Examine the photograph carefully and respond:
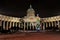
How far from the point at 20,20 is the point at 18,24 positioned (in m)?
1.87

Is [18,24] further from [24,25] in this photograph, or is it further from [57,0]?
[57,0]

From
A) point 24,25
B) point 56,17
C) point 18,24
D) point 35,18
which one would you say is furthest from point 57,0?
point 18,24

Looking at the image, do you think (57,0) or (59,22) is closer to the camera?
(57,0)

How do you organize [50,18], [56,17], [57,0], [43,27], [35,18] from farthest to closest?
[43,27] < [50,18] < [56,17] < [35,18] < [57,0]

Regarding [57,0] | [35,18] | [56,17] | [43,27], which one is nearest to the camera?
Result: [57,0]

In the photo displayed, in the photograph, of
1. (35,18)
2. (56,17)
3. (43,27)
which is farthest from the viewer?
(43,27)

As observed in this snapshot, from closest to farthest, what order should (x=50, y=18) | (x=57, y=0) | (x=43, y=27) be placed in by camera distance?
1. (x=57, y=0)
2. (x=50, y=18)
3. (x=43, y=27)

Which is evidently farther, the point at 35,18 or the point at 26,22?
the point at 26,22

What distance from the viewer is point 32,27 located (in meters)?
38.9

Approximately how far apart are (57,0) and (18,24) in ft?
79.8

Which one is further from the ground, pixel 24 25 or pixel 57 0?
pixel 57 0

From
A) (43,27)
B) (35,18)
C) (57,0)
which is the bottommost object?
Answer: (43,27)

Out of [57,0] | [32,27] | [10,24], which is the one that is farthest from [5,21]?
[57,0]

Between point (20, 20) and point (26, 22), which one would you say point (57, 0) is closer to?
point (26, 22)
